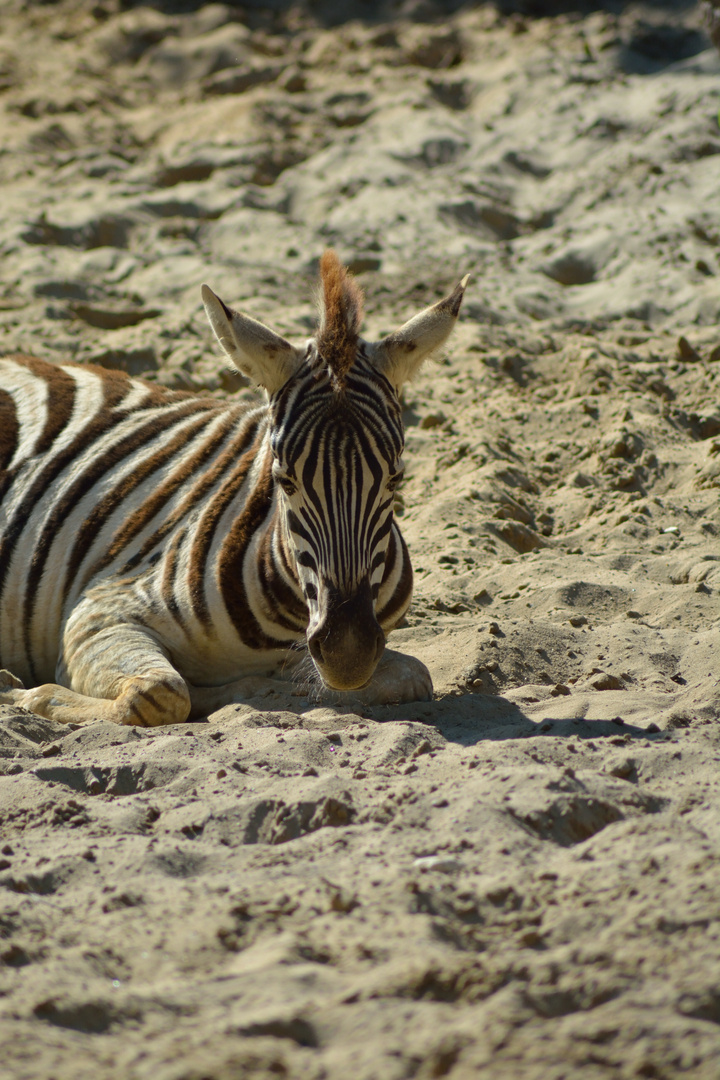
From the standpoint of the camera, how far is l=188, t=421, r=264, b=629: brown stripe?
448 cm

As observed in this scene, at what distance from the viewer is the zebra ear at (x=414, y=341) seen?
13.8 feet

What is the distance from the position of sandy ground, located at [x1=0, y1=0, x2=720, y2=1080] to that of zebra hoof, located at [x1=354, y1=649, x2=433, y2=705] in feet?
0.48

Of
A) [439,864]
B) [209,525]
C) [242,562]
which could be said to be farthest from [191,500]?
[439,864]

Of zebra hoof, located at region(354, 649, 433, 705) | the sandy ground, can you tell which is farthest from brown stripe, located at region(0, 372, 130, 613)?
zebra hoof, located at region(354, 649, 433, 705)

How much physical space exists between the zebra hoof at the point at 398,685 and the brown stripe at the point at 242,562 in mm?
533

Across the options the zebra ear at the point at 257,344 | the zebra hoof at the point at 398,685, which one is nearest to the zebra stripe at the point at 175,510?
the zebra ear at the point at 257,344

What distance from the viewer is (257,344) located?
4.11m

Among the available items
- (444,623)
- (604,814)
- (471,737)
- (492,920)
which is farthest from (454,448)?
(492,920)

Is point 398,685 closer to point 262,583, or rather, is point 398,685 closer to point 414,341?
point 262,583

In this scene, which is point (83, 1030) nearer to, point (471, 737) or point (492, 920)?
point (492, 920)

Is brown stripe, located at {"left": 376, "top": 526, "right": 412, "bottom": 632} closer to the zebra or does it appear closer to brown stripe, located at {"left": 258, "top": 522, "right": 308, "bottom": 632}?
the zebra

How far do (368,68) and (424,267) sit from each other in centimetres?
412

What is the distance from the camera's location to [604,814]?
2.76m

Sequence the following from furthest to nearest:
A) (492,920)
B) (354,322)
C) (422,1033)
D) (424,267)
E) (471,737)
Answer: (424,267)
(354,322)
(471,737)
(492,920)
(422,1033)
